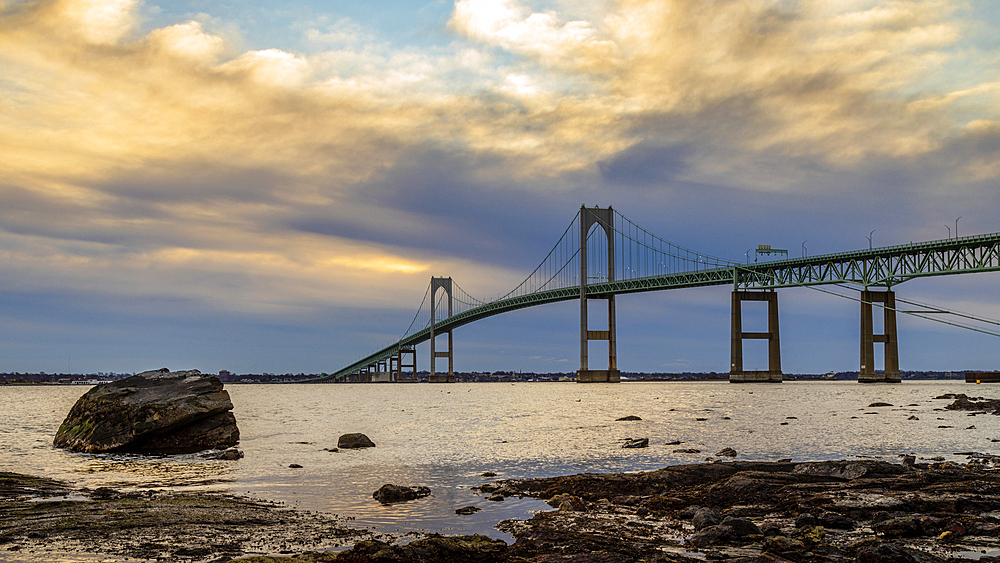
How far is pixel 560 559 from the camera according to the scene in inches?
290

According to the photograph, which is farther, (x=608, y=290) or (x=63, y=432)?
(x=608, y=290)

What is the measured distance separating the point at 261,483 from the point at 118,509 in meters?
3.97

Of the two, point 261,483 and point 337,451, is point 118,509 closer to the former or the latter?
point 261,483

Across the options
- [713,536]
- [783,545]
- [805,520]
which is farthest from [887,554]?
[805,520]

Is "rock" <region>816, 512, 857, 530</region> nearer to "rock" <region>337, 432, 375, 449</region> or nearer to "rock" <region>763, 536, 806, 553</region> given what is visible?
"rock" <region>763, 536, 806, 553</region>

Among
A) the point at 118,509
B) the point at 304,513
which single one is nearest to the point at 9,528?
the point at 118,509

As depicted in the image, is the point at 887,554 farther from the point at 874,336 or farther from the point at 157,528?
the point at 874,336

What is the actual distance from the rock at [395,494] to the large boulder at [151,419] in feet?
35.0

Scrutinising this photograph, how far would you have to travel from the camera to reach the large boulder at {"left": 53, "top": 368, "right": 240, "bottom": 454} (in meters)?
19.8

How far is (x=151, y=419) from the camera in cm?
1994

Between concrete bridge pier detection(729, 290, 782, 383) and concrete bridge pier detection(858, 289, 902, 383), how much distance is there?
11580mm

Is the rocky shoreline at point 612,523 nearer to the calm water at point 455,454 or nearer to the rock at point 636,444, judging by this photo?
the calm water at point 455,454

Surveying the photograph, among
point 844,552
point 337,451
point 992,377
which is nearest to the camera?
point 844,552

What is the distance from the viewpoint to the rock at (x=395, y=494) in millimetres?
12000
